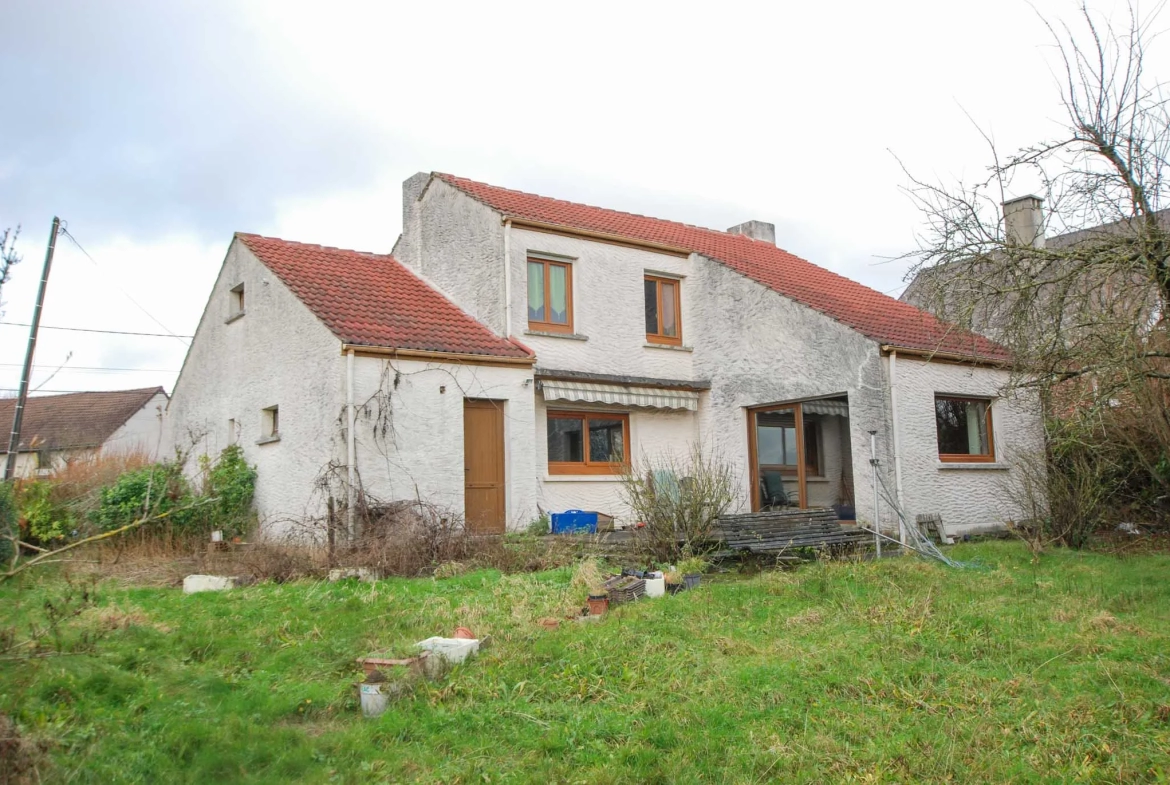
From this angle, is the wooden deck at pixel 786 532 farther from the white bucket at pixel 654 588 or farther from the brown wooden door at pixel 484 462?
the brown wooden door at pixel 484 462

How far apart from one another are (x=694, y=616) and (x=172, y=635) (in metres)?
4.55

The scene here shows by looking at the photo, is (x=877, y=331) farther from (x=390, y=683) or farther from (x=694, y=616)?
(x=390, y=683)

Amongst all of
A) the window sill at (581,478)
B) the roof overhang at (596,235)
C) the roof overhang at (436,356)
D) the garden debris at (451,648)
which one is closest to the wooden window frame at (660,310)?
the roof overhang at (596,235)

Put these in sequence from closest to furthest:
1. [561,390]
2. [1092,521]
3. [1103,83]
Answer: [1103,83], [1092,521], [561,390]

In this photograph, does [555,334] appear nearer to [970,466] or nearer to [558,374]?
[558,374]

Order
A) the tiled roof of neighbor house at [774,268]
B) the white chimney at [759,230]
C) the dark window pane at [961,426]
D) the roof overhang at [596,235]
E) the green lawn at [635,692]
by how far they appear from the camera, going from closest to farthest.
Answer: the green lawn at [635,692] → the dark window pane at [961,426] → the tiled roof of neighbor house at [774,268] → the roof overhang at [596,235] → the white chimney at [759,230]

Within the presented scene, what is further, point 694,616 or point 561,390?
point 561,390

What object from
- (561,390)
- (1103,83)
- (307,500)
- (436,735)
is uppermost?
(1103,83)

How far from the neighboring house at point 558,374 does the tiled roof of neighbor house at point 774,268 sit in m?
0.09

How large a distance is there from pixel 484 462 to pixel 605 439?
9.27ft

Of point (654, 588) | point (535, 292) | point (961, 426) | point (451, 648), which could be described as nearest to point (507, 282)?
point (535, 292)

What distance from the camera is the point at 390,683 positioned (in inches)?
243

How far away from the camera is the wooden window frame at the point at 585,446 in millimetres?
16672

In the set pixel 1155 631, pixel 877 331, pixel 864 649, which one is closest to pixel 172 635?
pixel 864 649
